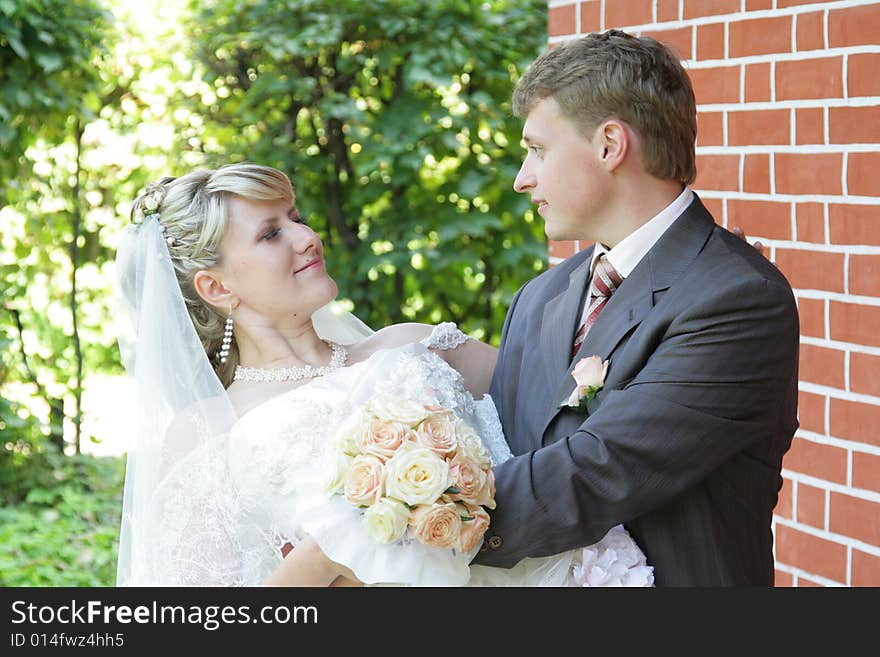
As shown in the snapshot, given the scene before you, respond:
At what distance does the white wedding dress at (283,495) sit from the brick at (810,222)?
1.09 meters

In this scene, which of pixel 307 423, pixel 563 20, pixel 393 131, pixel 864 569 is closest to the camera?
pixel 307 423

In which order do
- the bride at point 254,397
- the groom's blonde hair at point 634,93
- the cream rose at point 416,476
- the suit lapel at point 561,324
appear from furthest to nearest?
1. the suit lapel at point 561,324
2. the groom's blonde hair at point 634,93
3. the bride at point 254,397
4. the cream rose at point 416,476

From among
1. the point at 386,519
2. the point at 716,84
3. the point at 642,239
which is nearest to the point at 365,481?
the point at 386,519

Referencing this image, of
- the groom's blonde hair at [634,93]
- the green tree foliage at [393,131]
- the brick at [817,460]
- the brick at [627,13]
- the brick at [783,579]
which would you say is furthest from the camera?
the green tree foliage at [393,131]

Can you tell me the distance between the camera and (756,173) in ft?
11.1

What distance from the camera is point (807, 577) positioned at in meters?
3.35

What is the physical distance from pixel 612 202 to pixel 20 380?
182 inches

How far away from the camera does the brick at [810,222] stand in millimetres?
3164

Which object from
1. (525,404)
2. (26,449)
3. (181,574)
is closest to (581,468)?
(525,404)

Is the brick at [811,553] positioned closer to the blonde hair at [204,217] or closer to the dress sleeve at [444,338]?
the dress sleeve at [444,338]

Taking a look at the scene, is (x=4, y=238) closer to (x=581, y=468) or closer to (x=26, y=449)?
(x=26, y=449)

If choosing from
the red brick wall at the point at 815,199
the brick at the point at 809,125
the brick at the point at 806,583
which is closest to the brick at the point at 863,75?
the red brick wall at the point at 815,199

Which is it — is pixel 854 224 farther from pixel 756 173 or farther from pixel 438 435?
pixel 438 435

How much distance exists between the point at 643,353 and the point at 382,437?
554 millimetres
